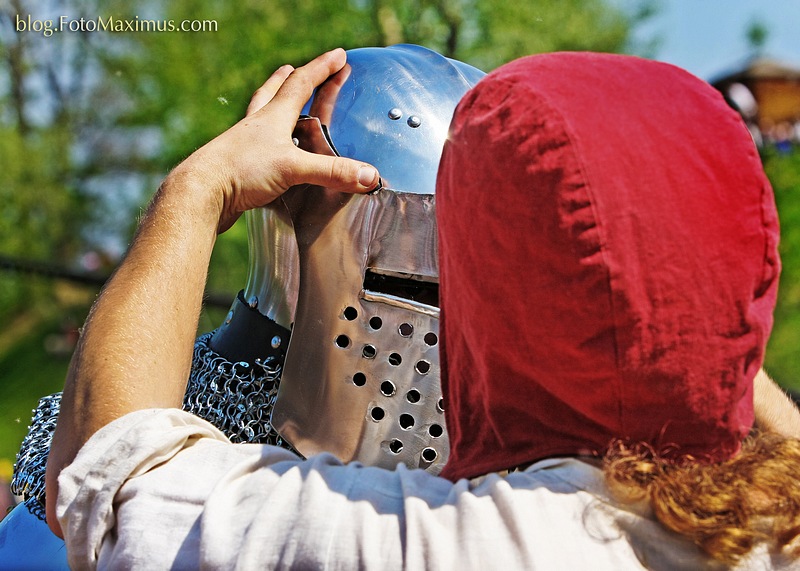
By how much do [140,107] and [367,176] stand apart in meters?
9.62

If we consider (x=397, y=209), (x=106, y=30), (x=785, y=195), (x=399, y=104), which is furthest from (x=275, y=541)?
(x=106, y=30)

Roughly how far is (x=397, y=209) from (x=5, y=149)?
10.3 meters

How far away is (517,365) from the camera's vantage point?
3.39 feet

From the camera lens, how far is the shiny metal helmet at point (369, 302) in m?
1.70

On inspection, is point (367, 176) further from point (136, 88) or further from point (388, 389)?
point (136, 88)

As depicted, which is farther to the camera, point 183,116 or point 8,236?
point 8,236

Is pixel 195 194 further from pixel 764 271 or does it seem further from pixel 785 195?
pixel 785 195

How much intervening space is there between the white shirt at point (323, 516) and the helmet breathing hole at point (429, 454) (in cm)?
62

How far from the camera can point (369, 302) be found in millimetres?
1710

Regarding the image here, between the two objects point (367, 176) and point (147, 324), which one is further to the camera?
point (367, 176)

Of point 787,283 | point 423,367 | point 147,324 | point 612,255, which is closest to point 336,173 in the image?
point 423,367

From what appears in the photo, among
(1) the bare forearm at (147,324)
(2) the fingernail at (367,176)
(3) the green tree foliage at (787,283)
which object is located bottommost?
(3) the green tree foliage at (787,283)

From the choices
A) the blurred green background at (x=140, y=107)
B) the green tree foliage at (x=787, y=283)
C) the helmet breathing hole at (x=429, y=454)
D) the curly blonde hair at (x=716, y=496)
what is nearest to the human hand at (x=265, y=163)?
the helmet breathing hole at (x=429, y=454)

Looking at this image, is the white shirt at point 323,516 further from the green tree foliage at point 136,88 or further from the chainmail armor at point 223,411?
the green tree foliage at point 136,88
